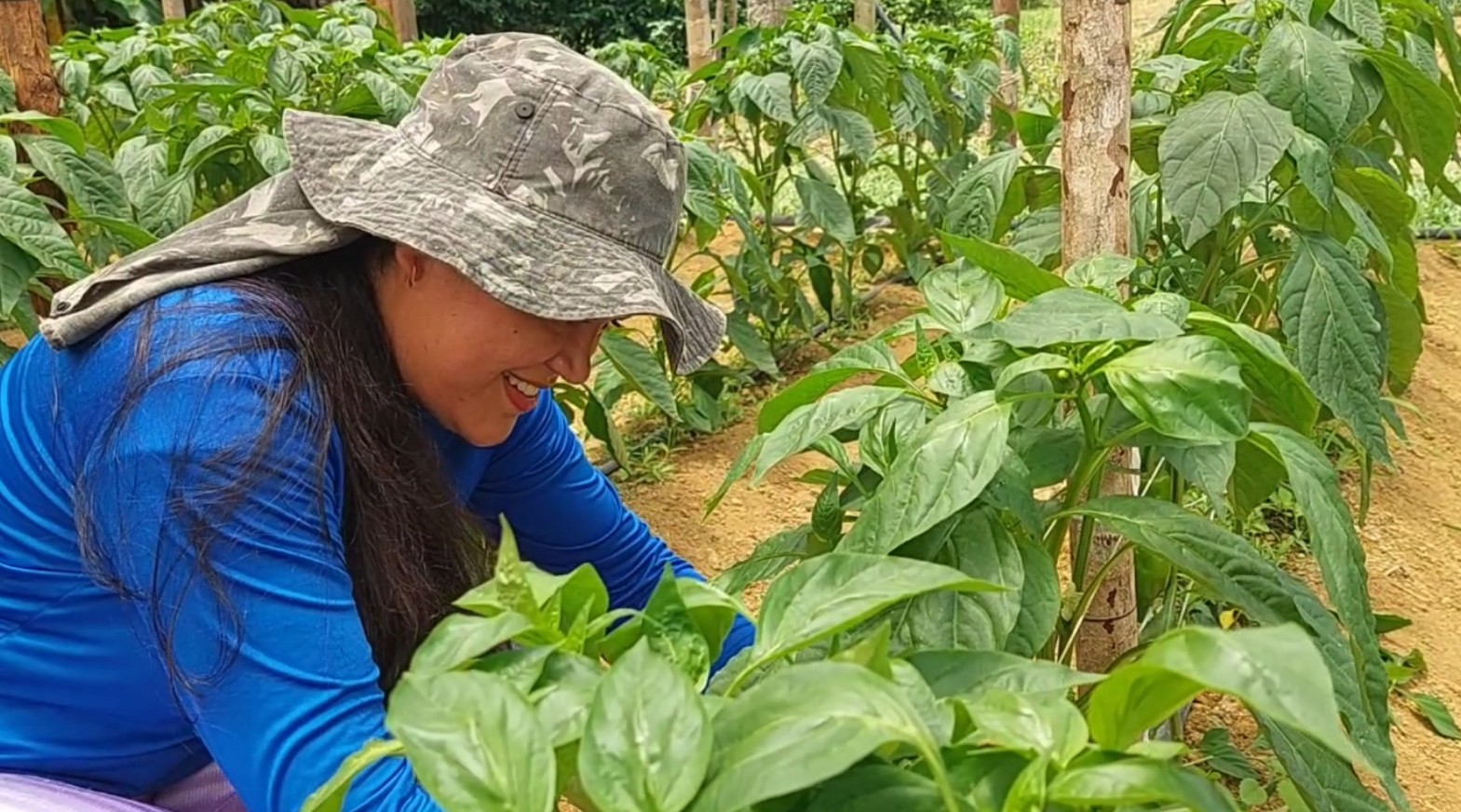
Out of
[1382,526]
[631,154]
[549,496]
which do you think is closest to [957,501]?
[631,154]

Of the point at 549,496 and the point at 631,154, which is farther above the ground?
the point at 631,154

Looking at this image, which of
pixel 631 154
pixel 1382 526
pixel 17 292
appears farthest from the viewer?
pixel 1382 526

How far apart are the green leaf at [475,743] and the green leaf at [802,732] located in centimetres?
6

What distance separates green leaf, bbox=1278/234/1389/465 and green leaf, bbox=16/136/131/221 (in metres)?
1.42

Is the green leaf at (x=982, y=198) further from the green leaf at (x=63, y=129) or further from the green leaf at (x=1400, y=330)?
the green leaf at (x=63, y=129)

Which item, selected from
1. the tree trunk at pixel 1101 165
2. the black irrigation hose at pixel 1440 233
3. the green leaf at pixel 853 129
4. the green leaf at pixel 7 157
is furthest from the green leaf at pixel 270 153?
the black irrigation hose at pixel 1440 233

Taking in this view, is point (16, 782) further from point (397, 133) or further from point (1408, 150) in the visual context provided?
point (1408, 150)

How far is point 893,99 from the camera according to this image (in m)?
3.19

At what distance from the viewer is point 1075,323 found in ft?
2.79

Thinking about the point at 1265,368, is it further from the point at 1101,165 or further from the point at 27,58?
the point at 27,58

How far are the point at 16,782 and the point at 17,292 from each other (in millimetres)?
→ 660

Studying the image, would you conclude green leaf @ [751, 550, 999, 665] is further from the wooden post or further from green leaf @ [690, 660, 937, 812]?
the wooden post

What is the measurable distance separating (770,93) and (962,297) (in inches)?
68.7

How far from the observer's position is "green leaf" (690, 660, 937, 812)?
47 centimetres
